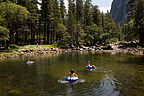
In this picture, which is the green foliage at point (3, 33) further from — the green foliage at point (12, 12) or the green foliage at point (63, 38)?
the green foliage at point (63, 38)

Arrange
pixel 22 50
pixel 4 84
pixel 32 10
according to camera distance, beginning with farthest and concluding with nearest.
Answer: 1. pixel 32 10
2. pixel 22 50
3. pixel 4 84

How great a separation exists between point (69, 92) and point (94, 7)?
73.4 m

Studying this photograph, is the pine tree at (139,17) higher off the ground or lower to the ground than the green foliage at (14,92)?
higher

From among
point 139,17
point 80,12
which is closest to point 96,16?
point 80,12

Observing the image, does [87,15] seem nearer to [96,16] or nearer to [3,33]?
[96,16]

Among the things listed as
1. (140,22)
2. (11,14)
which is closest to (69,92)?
(11,14)

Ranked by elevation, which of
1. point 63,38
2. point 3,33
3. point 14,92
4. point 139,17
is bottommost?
point 14,92

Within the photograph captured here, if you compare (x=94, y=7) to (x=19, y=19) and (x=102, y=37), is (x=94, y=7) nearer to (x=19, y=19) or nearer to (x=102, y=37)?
(x=102, y=37)

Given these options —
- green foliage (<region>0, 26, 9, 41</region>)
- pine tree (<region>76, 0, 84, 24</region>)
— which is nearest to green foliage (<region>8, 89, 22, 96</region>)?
green foliage (<region>0, 26, 9, 41</region>)

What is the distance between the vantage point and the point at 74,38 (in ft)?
208

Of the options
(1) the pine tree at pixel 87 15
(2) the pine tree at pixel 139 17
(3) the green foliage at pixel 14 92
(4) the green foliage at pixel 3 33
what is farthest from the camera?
(1) the pine tree at pixel 87 15

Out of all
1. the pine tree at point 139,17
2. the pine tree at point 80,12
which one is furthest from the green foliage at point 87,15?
the pine tree at point 139,17

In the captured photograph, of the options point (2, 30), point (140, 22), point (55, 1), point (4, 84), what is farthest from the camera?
point (55, 1)

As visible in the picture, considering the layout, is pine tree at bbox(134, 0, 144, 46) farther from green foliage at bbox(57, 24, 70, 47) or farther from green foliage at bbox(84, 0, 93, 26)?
green foliage at bbox(84, 0, 93, 26)
